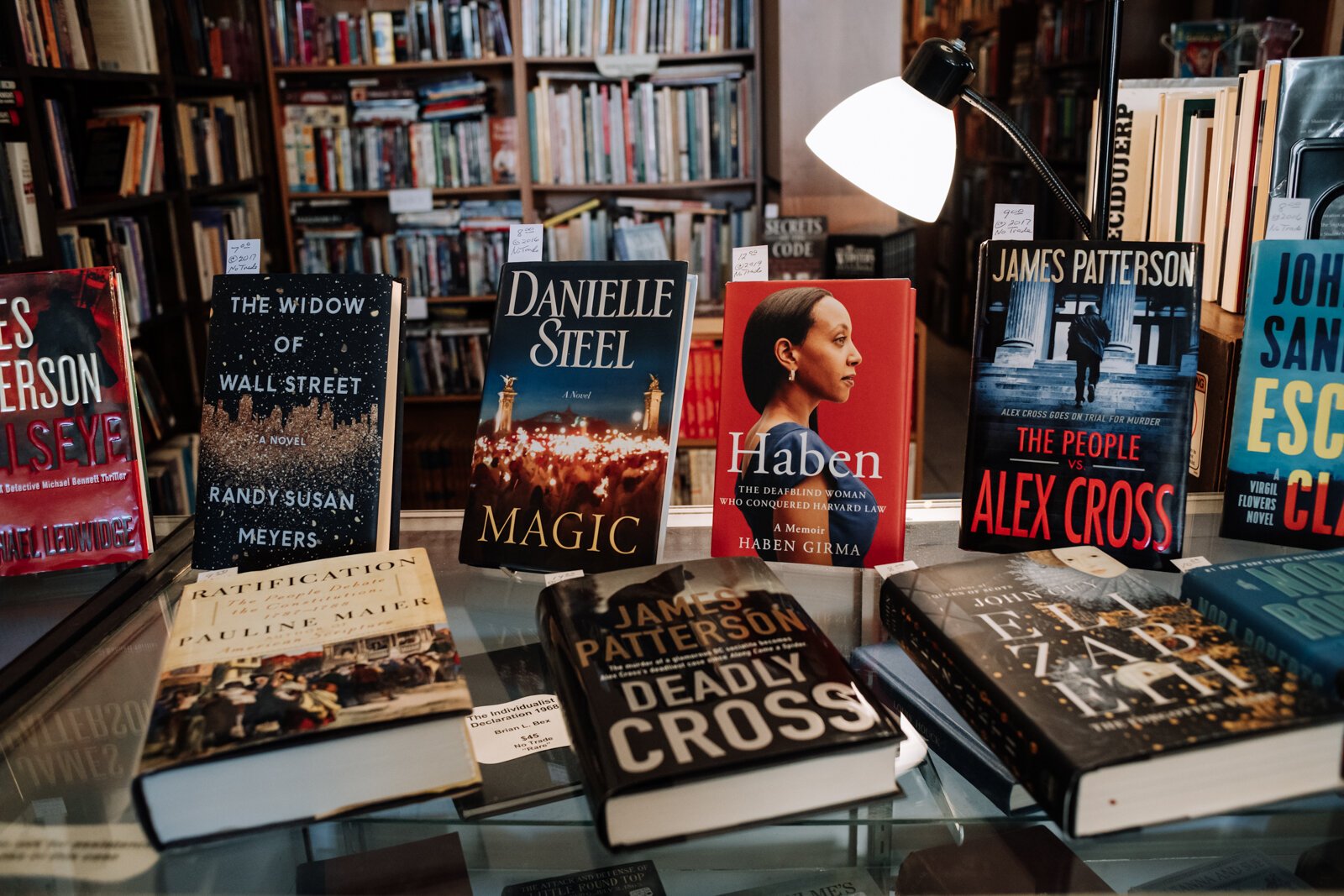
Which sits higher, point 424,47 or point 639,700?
point 424,47

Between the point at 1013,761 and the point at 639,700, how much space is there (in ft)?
0.81

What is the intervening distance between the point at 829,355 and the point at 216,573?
626 mm

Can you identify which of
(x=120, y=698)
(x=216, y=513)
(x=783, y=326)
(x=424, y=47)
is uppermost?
(x=424, y=47)

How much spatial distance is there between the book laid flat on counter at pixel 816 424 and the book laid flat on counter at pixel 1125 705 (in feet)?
0.55

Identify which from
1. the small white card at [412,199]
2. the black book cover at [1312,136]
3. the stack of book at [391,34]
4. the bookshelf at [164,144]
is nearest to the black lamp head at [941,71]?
the black book cover at [1312,136]

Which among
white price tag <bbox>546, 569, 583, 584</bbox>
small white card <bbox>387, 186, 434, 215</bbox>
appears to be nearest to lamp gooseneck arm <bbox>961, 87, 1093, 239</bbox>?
white price tag <bbox>546, 569, 583, 584</bbox>

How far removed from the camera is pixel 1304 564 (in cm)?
77

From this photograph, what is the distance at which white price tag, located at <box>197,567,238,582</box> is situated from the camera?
0.88 metres

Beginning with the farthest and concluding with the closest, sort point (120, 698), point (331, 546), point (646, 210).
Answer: point (646, 210), point (331, 546), point (120, 698)

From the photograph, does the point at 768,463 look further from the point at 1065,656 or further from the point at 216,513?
the point at 216,513

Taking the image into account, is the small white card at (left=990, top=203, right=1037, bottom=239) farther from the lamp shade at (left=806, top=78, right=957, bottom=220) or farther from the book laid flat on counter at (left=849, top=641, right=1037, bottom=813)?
the book laid flat on counter at (left=849, top=641, right=1037, bottom=813)

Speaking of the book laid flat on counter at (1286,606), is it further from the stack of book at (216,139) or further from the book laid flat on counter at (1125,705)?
the stack of book at (216,139)

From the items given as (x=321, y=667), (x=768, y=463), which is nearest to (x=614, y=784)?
(x=321, y=667)

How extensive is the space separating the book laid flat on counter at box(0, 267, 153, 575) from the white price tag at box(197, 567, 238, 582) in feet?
0.31
